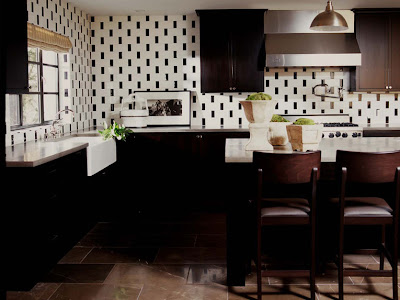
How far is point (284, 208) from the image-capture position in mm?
3049

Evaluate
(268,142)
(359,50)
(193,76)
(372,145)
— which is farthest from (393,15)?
(268,142)

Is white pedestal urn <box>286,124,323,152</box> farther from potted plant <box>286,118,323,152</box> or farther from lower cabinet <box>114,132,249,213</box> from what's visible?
lower cabinet <box>114,132,249,213</box>

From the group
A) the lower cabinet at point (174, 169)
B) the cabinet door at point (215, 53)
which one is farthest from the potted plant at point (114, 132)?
the cabinet door at point (215, 53)

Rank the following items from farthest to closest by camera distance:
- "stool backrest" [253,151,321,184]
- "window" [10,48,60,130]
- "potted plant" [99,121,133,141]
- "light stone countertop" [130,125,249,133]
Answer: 1. "light stone countertop" [130,125,249,133]
2. "potted plant" [99,121,133,141]
3. "window" [10,48,60,130]
4. "stool backrest" [253,151,321,184]

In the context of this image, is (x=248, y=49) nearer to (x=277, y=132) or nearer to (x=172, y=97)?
(x=172, y=97)

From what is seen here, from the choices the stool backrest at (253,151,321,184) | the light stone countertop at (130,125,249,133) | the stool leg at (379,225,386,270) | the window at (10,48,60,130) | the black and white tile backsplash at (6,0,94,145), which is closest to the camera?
the stool backrest at (253,151,321,184)

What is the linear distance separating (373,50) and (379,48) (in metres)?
0.08

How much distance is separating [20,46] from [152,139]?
2.63 metres

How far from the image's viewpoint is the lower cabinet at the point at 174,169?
6.08m

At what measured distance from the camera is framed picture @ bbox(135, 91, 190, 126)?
6.57 metres

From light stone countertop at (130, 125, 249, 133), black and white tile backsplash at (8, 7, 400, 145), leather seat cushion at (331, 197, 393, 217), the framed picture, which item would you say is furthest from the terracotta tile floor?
black and white tile backsplash at (8, 7, 400, 145)

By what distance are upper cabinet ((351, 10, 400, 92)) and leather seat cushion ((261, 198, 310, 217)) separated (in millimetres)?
3677

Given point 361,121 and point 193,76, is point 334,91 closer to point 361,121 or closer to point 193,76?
point 361,121

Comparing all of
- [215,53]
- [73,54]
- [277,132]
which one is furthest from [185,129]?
[277,132]
